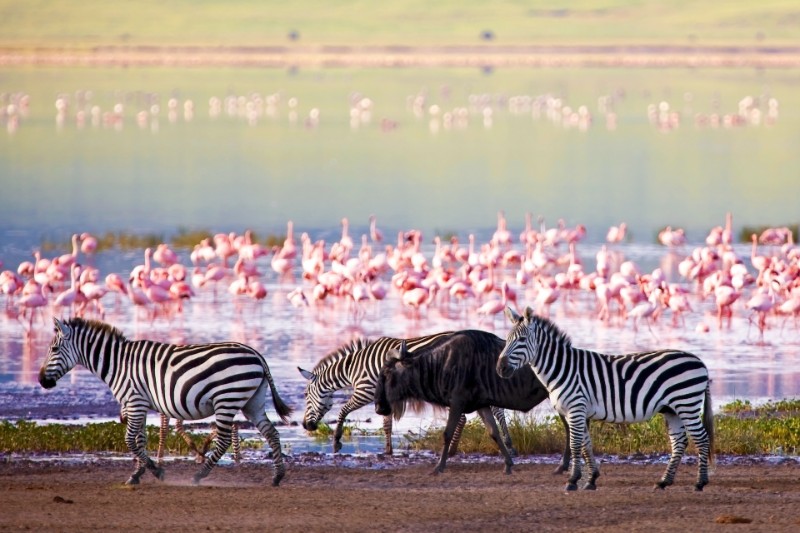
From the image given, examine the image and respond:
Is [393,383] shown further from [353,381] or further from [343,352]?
[343,352]

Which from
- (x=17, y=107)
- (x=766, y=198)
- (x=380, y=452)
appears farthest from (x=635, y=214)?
(x=17, y=107)

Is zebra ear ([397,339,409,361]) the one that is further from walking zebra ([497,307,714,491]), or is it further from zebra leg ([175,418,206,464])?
zebra leg ([175,418,206,464])

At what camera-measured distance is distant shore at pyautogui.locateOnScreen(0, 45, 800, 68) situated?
132250 millimetres

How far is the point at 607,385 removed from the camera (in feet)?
33.5

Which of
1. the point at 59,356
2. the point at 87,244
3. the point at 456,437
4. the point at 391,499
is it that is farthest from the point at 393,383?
the point at 87,244

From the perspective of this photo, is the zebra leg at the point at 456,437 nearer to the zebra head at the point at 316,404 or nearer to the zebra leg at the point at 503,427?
the zebra leg at the point at 503,427

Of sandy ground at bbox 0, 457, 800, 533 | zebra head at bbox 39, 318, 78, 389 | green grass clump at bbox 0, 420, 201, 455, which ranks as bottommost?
sandy ground at bbox 0, 457, 800, 533

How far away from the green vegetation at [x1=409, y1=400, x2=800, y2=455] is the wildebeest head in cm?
95

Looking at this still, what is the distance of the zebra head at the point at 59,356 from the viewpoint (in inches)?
427

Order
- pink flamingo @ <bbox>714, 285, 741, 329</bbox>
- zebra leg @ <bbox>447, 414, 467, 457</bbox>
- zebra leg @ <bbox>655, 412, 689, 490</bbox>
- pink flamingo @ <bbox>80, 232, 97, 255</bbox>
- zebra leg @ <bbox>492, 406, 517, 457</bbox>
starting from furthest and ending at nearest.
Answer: pink flamingo @ <bbox>80, 232, 97, 255</bbox>, pink flamingo @ <bbox>714, 285, 741, 329</bbox>, zebra leg @ <bbox>492, 406, 517, 457</bbox>, zebra leg @ <bbox>447, 414, 467, 457</bbox>, zebra leg @ <bbox>655, 412, 689, 490</bbox>

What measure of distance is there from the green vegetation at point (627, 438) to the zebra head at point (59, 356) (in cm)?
285

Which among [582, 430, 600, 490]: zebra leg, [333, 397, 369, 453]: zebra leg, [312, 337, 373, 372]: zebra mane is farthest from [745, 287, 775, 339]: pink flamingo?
[582, 430, 600, 490]: zebra leg

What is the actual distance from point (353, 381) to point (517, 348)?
193 cm

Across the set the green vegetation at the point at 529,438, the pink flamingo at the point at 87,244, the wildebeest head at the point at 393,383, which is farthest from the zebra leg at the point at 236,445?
the pink flamingo at the point at 87,244
